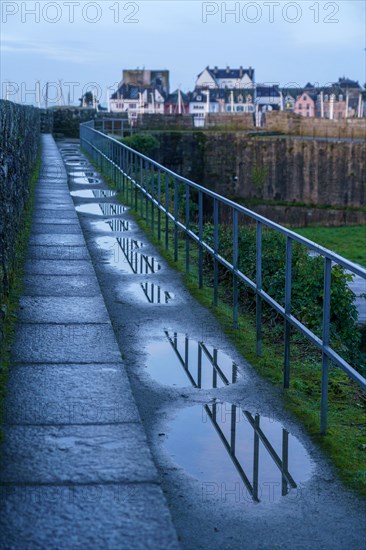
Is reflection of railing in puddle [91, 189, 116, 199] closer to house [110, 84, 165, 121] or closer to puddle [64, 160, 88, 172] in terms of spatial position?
puddle [64, 160, 88, 172]

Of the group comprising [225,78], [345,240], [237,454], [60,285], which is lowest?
[345,240]

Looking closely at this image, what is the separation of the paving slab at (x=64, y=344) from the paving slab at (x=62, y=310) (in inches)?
5.8

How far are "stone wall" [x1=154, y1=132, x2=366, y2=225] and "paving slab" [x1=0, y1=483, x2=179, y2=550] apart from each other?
4360 centimetres

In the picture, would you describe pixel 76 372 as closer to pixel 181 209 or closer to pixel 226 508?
pixel 226 508

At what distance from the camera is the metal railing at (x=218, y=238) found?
4591 mm

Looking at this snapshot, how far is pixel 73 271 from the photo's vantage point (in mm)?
7660

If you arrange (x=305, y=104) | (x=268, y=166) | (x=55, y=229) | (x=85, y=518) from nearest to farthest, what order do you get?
1. (x=85, y=518)
2. (x=55, y=229)
3. (x=268, y=166)
4. (x=305, y=104)

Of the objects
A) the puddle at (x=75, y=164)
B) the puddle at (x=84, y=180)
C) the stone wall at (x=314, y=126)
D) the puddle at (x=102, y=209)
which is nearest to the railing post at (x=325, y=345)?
the puddle at (x=102, y=209)

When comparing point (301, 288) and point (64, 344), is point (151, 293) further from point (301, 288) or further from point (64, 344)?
point (64, 344)

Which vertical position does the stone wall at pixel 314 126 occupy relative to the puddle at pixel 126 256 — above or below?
above

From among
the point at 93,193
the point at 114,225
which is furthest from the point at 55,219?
the point at 93,193

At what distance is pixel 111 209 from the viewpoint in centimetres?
1359

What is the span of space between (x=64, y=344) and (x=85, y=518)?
90.2 inches

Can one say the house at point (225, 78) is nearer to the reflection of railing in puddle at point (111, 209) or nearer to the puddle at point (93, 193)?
the puddle at point (93, 193)
